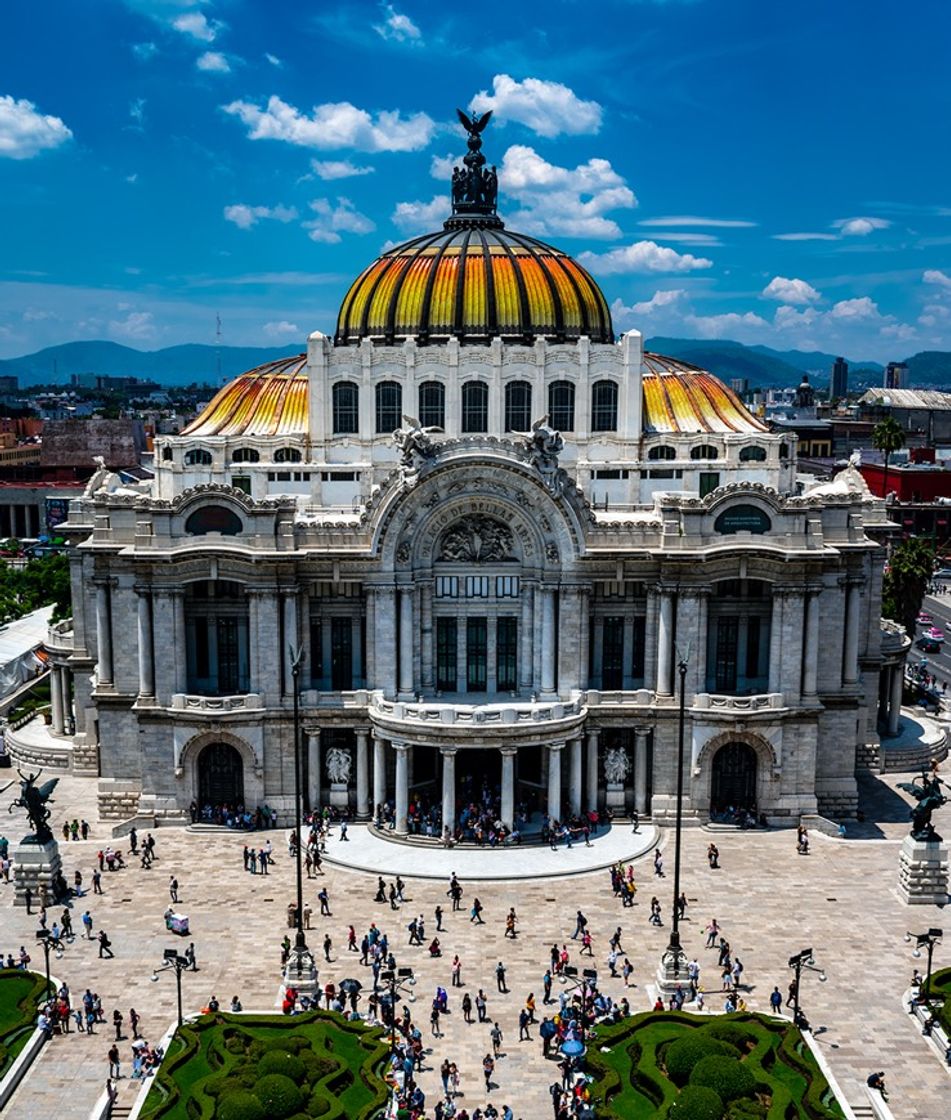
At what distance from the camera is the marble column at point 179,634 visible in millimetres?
69312

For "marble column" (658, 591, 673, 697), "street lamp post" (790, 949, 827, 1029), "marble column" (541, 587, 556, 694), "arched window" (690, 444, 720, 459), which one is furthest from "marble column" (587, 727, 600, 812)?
"arched window" (690, 444, 720, 459)

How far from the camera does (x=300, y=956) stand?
1997 inches

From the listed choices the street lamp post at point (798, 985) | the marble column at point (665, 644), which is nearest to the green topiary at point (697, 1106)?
the street lamp post at point (798, 985)

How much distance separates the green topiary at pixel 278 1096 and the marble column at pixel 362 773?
30326 mm

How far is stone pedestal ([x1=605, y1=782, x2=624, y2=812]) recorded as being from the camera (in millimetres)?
71375

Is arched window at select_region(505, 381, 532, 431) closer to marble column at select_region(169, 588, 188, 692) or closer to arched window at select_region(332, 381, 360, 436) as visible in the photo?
arched window at select_region(332, 381, 360, 436)

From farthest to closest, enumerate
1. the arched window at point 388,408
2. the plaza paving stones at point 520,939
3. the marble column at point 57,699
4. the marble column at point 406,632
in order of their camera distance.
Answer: the marble column at point 57,699 < the arched window at point 388,408 < the marble column at point 406,632 < the plaza paving stones at point 520,939

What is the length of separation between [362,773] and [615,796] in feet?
47.2

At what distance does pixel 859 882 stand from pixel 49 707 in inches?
2232

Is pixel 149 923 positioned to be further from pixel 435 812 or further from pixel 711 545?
pixel 711 545

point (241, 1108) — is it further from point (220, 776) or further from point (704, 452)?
point (704, 452)

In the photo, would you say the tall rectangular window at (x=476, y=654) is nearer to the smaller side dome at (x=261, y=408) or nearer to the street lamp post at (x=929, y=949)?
the smaller side dome at (x=261, y=408)

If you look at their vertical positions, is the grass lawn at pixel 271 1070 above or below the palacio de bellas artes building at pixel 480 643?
below

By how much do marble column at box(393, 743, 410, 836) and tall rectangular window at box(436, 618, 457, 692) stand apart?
5.84 m
